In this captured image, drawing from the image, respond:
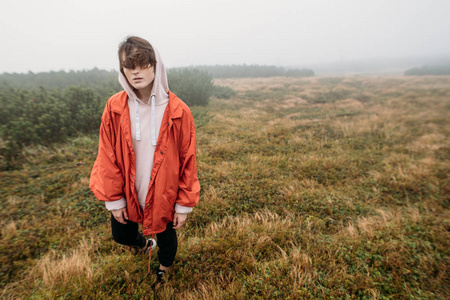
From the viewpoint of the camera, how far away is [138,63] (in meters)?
1.61

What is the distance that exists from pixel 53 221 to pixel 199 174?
2.98m

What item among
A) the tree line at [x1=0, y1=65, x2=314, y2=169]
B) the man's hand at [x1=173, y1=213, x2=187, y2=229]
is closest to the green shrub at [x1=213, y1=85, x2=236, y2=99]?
the tree line at [x1=0, y1=65, x2=314, y2=169]

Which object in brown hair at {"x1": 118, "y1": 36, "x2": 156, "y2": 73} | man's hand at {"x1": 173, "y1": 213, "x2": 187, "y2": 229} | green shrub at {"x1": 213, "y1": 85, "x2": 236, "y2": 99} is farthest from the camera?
green shrub at {"x1": 213, "y1": 85, "x2": 236, "y2": 99}

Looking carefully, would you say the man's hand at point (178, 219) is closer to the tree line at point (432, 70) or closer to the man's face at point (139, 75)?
the man's face at point (139, 75)

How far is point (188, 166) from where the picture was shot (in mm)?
1937

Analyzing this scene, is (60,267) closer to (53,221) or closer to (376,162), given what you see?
(53,221)

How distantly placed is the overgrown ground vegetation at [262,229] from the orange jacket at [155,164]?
3.78 feet

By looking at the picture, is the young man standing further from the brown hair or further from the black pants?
the black pants

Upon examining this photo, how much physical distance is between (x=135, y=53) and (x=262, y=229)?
3.02m

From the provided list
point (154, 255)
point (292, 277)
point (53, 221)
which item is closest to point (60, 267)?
point (154, 255)

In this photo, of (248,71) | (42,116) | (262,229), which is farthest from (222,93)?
(248,71)

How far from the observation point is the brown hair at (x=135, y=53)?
1.59 m

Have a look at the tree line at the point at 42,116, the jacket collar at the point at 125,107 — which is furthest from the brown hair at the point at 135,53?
the tree line at the point at 42,116

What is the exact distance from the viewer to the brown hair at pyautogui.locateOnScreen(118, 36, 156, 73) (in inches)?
62.7
